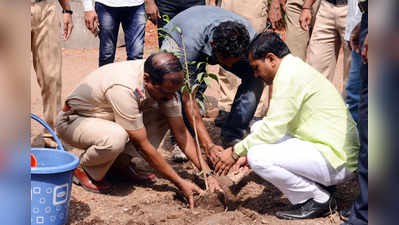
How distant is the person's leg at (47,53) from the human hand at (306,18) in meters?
2.21

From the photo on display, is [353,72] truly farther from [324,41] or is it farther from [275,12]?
[275,12]

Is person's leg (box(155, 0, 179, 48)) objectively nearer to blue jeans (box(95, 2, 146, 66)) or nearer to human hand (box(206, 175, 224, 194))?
blue jeans (box(95, 2, 146, 66))

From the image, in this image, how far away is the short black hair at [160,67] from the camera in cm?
310

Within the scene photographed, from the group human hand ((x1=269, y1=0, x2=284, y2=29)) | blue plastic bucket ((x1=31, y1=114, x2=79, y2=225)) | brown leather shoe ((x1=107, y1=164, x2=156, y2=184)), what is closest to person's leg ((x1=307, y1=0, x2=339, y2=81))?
human hand ((x1=269, y1=0, x2=284, y2=29))

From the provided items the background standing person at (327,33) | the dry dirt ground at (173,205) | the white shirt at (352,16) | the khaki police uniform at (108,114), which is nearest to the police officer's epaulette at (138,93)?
the khaki police uniform at (108,114)

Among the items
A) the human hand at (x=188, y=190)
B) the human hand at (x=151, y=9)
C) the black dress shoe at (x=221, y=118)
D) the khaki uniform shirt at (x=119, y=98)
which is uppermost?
the human hand at (x=151, y=9)

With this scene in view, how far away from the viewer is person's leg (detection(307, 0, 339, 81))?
4.41 meters

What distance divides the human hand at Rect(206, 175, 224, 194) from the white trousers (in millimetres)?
386

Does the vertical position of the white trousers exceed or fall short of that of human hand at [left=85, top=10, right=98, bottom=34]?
it falls short

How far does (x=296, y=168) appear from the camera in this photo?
9.81 ft

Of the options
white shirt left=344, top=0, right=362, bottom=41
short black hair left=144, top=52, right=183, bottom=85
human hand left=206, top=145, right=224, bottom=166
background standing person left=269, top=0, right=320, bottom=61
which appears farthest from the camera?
background standing person left=269, top=0, right=320, bottom=61

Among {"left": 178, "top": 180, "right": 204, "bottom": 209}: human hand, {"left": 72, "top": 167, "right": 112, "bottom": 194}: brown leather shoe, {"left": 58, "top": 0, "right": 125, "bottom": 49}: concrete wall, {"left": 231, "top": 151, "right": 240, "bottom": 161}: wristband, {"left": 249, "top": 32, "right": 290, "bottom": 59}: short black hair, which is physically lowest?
{"left": 58, "top": 0, "right": 125, "bottom": 49}: concrete wall

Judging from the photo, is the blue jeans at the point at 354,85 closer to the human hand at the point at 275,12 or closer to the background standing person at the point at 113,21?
the human hand at the point at 275,12

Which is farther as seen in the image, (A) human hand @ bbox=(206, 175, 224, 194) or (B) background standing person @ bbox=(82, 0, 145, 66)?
(B) background standing person @ bbox=(82, 0, 145, 66)
